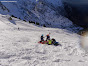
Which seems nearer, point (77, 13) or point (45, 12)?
point (45, 12)

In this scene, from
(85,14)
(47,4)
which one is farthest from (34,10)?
(85,14)

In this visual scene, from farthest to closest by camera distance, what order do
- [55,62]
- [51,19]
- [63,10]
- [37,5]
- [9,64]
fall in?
[63,10] < [37,5] < [51,19] < [55,62] < [9,64]

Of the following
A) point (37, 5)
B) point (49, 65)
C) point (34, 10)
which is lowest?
point (49, 65)

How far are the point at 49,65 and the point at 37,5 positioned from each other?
11597 centimetres

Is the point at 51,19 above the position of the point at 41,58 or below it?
above

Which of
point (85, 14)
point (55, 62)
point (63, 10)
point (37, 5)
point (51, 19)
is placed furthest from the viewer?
point (85, 14)

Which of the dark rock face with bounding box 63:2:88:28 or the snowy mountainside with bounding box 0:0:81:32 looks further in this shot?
the dark rock face with bounding box 63:2:88:28

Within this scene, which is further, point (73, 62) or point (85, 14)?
point (85, 14)

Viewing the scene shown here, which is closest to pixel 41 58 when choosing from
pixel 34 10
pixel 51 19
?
pixel 51 19

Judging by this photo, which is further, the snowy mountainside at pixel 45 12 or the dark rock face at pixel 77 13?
the dark rock face at pixel 77 13

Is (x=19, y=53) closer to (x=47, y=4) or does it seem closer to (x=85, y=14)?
(x=47, y=4)

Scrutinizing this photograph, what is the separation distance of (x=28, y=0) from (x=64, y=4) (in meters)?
54.4

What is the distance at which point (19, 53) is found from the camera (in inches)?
372

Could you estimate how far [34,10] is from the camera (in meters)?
113
